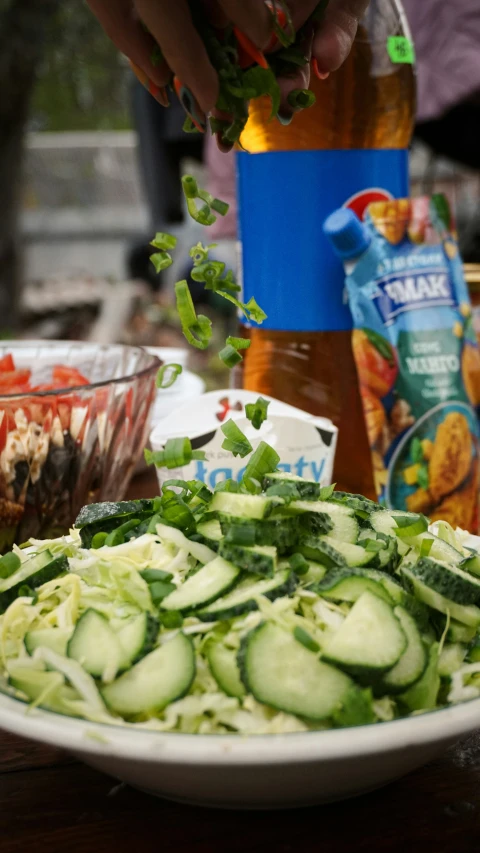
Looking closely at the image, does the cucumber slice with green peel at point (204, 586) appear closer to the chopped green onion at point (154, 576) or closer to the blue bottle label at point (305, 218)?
the chopped green onion at point (154, 576)

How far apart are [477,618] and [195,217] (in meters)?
0.46

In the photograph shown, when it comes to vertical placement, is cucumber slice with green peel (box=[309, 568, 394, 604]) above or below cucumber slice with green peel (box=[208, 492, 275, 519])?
below

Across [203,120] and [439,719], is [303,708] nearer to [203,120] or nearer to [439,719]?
[439,719]

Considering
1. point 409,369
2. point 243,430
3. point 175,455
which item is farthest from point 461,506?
point 175,455

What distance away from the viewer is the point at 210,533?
775mm

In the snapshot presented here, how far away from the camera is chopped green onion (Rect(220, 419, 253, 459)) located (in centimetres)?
87

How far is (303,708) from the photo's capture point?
60cm

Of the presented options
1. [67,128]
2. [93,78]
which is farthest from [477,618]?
[67,128]

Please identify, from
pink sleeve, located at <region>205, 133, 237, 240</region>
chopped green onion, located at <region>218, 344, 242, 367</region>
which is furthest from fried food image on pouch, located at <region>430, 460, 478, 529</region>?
pink sleeve, located at <region>205, 133, 237, 240</region>

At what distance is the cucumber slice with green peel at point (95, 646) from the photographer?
2.09 ft

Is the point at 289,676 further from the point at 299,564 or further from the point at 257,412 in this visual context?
the point at 257,412

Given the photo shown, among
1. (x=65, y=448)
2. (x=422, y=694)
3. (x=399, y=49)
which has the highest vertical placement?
(x=399, y=49)

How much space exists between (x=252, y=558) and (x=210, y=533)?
0.25ft

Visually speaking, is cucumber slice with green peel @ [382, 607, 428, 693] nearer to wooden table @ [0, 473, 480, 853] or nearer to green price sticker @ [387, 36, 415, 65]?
wooden table @ [0, 473, 480, 853]
